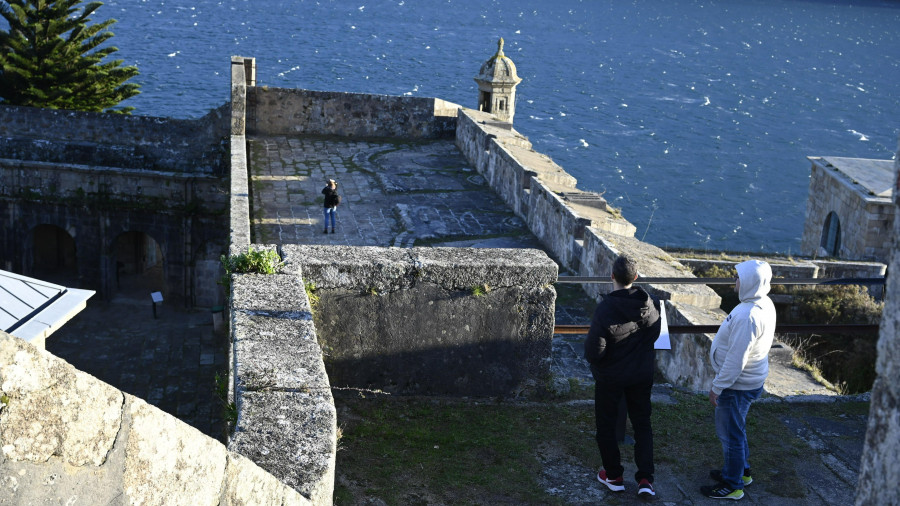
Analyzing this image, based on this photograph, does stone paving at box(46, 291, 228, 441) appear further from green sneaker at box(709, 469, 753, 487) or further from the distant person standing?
green sneaker at box(709, 469, 753, 487)

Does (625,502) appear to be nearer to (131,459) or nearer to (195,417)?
(131,459)

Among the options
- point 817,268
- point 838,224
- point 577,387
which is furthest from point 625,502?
point 838,224

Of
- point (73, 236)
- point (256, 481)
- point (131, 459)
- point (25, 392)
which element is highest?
point (25, 392)

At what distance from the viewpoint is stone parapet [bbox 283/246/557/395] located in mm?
5816

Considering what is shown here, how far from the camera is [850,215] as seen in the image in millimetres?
31844

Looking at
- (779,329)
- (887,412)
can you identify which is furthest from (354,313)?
(887,412)

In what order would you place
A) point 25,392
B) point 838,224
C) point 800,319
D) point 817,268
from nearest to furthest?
point 25,392 < point 800,319 < point 817,268 < point 838,224

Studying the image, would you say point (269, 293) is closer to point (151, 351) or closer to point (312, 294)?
point (312, 294)

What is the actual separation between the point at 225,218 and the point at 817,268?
1521cm

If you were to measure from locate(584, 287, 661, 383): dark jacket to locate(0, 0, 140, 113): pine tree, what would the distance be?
32.4 metres

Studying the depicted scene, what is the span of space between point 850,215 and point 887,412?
3177cm

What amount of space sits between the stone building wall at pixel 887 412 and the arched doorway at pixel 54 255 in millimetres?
31333

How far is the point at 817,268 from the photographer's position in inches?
832

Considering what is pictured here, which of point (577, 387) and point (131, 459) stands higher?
point (131, 459)
